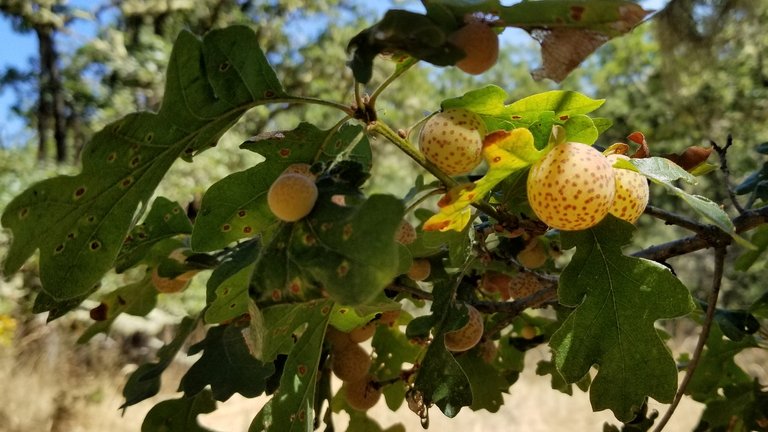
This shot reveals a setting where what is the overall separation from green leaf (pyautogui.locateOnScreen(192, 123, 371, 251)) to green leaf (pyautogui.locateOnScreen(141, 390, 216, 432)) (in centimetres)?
39

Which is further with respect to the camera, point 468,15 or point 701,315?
point 701,315

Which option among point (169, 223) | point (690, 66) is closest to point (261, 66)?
point (169, 223)

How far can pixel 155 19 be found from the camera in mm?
7168

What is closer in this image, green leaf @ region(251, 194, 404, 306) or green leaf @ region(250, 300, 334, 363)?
green leaf @ region(251, 194, 404, 306)

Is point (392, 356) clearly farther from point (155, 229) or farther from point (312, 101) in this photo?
point (312, 101)

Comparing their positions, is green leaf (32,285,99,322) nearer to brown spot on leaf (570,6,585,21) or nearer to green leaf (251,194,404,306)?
green leaf (251,194,404,306)

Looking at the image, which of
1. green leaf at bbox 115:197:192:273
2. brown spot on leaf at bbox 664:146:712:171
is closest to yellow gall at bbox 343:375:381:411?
green leaf at bbox 115:197:192:273

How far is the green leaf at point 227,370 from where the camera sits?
32.9 inches

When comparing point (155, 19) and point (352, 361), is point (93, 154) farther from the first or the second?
point (155, 19)

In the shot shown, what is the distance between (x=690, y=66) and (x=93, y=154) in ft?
23.7

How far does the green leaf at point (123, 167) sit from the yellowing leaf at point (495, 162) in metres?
0.23

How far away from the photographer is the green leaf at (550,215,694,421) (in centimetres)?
65

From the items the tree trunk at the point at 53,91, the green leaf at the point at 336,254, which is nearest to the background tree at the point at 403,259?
the green leaf at the point at 336,254

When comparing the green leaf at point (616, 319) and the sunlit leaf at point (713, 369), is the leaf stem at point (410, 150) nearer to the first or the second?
the green leaf at point (616, 319)
